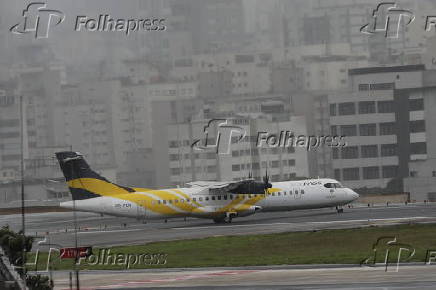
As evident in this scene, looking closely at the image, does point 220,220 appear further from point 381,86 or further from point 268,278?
point 381,86

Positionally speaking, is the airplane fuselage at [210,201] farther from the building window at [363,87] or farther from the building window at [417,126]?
the building window at [363,87]

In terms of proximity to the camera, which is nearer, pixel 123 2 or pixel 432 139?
pixel 432 139

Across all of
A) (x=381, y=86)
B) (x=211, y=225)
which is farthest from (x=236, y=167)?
(x=211, y=225)

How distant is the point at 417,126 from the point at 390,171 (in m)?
7.12

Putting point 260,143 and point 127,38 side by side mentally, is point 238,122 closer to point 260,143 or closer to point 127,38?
point 260,143

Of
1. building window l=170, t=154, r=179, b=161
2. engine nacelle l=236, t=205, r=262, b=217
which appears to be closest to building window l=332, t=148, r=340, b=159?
building window l=170, t=154, r=179, b=161

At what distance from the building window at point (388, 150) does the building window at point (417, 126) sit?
11.6 feet

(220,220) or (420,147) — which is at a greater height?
(420,147)

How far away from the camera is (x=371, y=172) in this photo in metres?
143

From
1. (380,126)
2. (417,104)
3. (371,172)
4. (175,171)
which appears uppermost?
(417,104)

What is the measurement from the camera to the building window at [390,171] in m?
142

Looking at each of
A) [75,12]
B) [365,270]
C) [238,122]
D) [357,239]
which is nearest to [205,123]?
[238,122]

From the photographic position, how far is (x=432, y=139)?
459ft

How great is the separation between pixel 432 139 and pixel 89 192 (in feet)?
231
